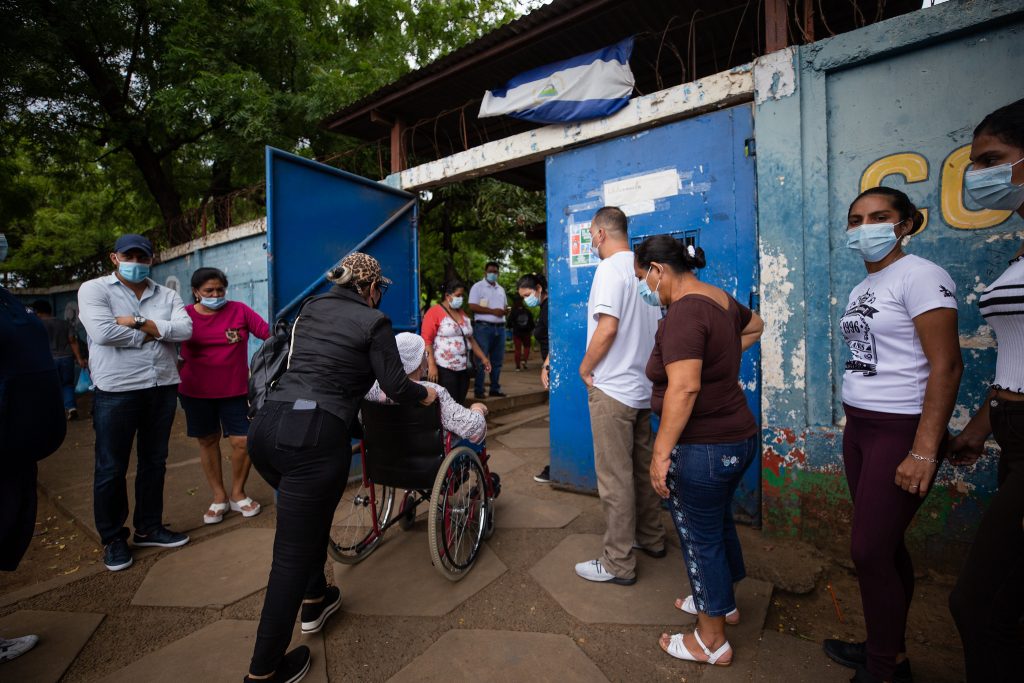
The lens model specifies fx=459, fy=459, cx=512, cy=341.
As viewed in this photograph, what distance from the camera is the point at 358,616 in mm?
2305

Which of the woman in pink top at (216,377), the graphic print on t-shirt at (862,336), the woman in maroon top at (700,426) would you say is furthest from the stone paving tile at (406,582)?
the graphic print on t-shirt at (862,336)

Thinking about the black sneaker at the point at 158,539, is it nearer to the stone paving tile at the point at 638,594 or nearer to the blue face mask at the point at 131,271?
the blue face mask at the point at 131,271

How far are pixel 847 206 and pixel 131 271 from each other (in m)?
4.36

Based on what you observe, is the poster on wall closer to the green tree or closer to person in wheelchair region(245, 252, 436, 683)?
person in wheelchair region(245, 252, 436, 683)

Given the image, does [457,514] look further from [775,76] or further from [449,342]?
[775,76]

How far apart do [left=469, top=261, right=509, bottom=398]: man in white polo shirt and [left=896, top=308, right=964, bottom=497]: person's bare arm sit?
216 inches

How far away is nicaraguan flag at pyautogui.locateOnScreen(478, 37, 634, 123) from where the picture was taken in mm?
3529

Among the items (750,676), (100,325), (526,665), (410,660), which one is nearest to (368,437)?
(410,660)

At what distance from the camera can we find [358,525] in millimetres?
3238

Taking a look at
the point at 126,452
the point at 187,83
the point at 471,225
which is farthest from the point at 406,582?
the point at 471,225

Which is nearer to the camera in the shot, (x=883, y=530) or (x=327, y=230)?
(x=883, y=530)

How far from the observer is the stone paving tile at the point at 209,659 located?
193cm

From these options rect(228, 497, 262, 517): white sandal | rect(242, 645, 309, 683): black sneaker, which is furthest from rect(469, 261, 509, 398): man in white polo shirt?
rect(242, 645, 309, 683): black sneaker

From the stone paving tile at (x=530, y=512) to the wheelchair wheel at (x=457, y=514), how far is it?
1.41 feet
